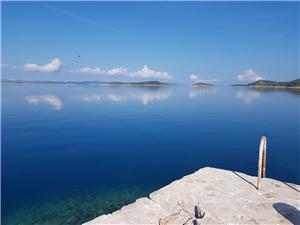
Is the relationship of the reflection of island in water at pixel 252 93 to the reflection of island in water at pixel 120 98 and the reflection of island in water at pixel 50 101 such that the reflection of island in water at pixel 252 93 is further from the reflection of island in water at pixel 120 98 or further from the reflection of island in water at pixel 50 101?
Answer: the reflection of island in water at pixel 50 101

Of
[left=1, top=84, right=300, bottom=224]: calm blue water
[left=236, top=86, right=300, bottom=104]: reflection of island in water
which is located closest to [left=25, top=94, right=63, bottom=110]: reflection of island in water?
[left=1, top=84, right=300, bottom=224]: calm blue water

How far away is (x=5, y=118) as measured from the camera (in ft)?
86.1

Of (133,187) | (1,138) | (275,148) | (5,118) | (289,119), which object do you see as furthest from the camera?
(289,119)

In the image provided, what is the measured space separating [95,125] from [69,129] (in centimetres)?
296

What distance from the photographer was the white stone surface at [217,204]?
6711mm

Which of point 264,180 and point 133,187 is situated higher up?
point 264,180

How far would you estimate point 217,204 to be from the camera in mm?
7285

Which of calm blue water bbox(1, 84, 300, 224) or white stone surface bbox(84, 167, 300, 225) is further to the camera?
calm blue water bbox(1, 84, 300, 224)

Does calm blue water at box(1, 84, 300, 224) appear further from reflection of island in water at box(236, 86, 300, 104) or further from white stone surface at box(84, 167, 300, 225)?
reflection of island in water at box(236, 86, 300, 104)

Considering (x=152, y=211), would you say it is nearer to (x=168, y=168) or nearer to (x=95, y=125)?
(x=168, y=168)

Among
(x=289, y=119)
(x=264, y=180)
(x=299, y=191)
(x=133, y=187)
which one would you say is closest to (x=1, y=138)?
(x=133, y=187)

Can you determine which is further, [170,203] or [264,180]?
[264,180]

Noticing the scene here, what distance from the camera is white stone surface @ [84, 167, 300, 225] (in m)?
6.71

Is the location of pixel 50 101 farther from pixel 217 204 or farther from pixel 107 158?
pixel 217 204
